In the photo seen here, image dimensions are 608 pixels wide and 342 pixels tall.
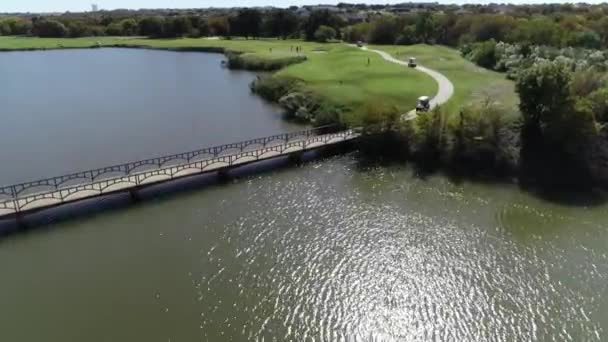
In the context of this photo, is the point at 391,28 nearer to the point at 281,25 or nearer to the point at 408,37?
the point at 408,37

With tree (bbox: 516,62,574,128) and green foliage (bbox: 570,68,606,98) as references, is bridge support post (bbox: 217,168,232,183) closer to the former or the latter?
tree (bbox: 516,62,574,128)

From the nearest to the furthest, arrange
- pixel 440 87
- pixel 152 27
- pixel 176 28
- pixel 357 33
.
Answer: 1. pixel 440 87
2. pixel 357 33
3. pixel 176 28
4. pixel 152 27

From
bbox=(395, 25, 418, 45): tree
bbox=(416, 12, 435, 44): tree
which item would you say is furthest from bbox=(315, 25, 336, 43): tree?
bbox=(416, 12, 435, 44): tree

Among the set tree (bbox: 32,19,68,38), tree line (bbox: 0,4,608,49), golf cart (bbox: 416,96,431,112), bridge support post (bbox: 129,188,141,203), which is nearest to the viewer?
bridge support post (bbox: 129,188,141,203)

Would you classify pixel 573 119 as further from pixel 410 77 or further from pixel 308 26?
pixel 308 26

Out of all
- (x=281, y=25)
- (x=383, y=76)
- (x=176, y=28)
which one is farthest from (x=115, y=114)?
(x=176, y=28)

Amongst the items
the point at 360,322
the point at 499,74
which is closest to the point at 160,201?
the point at 360,322
